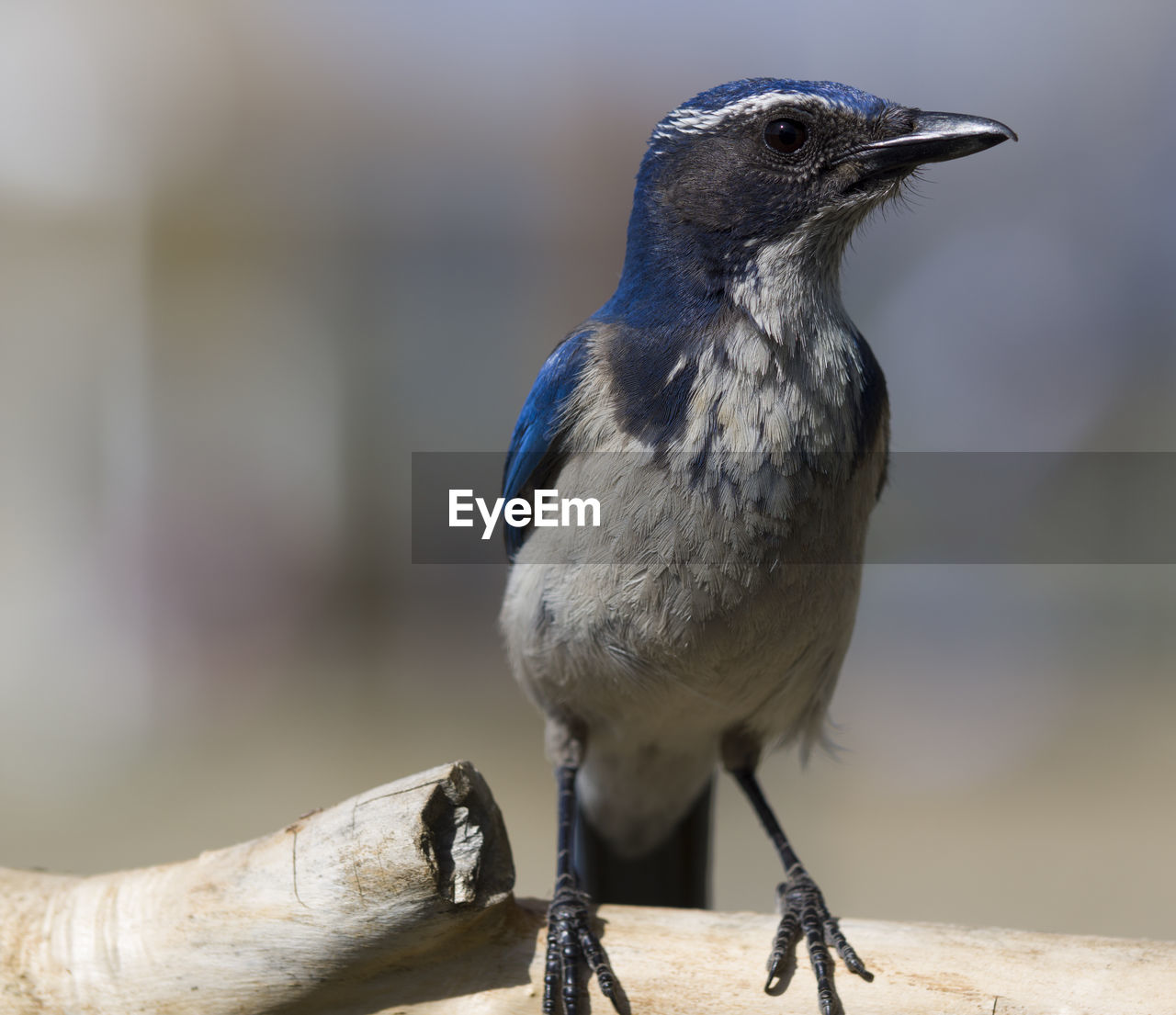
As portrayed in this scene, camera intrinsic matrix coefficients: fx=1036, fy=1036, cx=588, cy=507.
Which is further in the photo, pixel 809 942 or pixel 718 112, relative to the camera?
pixel 718 112

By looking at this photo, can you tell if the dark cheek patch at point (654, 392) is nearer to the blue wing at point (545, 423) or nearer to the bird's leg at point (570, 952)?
the blue wing at point (545, 423)

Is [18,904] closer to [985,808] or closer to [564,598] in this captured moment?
[564,598]

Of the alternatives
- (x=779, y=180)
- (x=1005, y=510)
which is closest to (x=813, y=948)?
(x=779, y=180)

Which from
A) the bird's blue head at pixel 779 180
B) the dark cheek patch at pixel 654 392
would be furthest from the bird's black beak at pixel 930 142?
the dark cheek patch at pixel 654 392

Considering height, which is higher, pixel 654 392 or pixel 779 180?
pixel 779 180

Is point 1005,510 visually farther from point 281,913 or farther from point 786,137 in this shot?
point 281,913

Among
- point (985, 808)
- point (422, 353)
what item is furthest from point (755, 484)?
point (422, 353)

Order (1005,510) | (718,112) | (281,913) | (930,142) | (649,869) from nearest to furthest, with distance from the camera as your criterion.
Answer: (281,913) < (930,142) < (718,112) < (649,869) < (1005,510)
